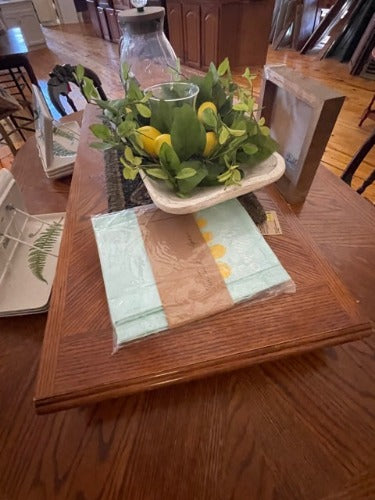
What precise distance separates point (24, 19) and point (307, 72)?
176 inches

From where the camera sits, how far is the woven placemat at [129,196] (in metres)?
0.54

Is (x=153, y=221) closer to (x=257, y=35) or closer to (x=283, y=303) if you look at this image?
(x=283, y=303)

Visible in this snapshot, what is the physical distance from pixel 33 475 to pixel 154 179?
459 millimetres

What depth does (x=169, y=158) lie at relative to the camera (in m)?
0.43

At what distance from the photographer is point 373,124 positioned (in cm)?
210

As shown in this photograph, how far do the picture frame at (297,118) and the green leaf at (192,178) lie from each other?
0.78 ft

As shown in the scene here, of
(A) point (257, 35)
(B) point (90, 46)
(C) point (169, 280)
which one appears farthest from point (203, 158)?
(B) point (90, 46)

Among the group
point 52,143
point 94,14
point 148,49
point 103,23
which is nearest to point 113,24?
point 103,23

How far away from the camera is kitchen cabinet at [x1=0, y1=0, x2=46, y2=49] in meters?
4.33

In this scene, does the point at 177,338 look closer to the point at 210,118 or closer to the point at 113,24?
the point at 210,118

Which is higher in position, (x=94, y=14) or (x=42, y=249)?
(x=42, y=249)

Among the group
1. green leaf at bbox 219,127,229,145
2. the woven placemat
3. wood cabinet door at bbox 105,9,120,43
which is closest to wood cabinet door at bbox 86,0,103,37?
wood cabinet door at bbox 105,9,120,43

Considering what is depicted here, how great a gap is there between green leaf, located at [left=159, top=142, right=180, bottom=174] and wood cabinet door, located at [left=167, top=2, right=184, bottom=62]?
3492 millimetres

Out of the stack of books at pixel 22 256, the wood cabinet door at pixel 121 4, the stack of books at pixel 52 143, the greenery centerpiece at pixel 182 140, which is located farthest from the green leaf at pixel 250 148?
A: the wood cabinet door at pixel 121 4
